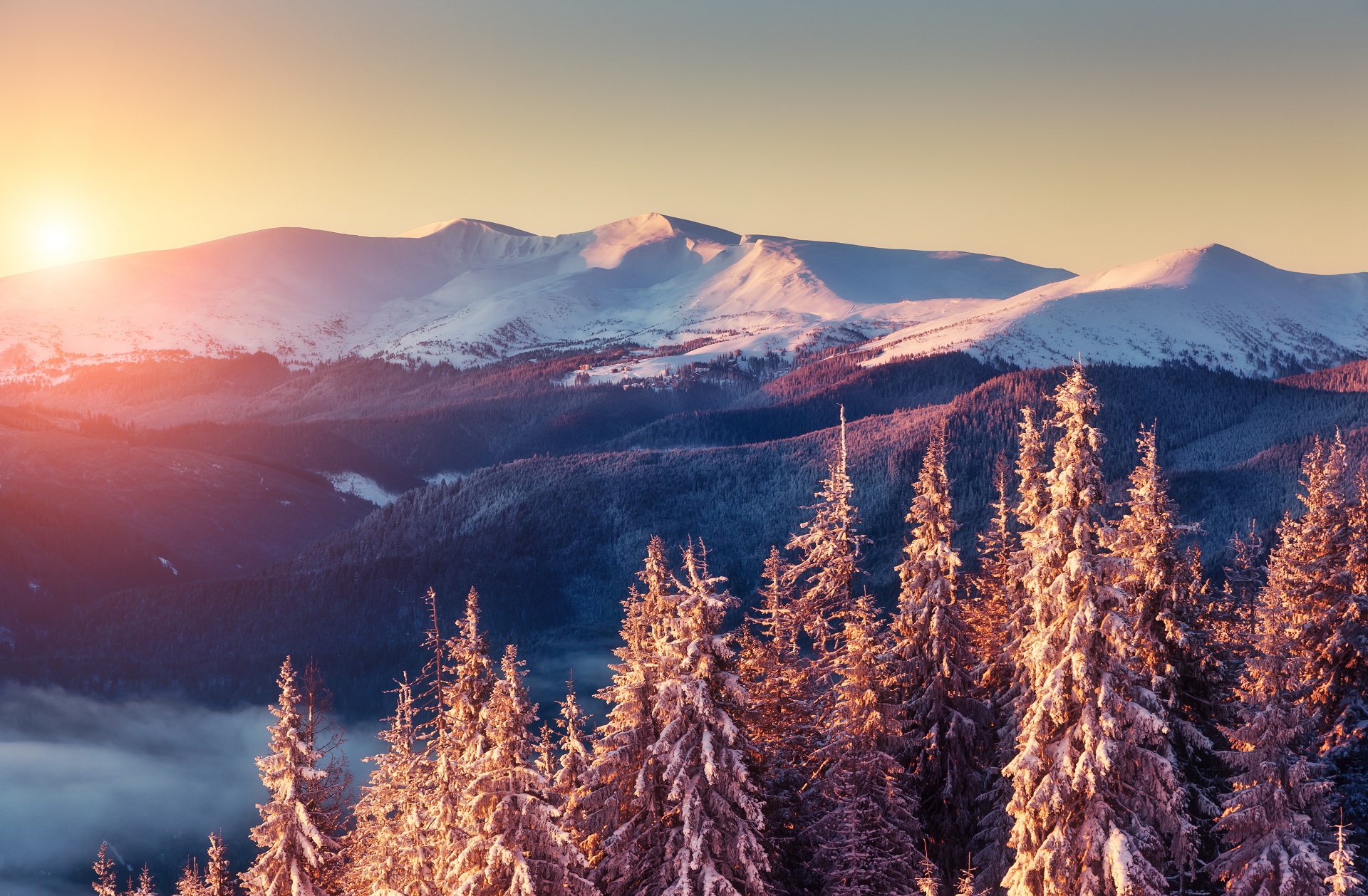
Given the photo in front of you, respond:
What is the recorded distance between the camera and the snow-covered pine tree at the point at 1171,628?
32.7m

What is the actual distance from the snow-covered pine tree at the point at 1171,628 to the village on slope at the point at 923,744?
0.39ft

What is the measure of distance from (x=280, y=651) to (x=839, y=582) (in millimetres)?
112712

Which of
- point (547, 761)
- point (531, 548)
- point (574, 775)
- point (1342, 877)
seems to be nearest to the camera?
point (1342, 877)

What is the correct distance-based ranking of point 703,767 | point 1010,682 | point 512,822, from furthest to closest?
point 1010,682, point 703,767, point 512,822

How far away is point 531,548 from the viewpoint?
538 feet

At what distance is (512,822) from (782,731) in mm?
11631

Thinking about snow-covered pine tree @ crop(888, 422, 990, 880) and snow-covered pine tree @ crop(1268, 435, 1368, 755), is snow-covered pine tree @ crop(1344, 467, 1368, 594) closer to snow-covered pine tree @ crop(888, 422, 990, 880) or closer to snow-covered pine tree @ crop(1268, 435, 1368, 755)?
snow-covered pine tree @ crop(1268, 435, 1368, 755)

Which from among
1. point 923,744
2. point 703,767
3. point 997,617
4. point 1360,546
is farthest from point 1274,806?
point 703,767

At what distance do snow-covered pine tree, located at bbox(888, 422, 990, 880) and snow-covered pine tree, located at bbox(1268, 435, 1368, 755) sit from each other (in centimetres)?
1409

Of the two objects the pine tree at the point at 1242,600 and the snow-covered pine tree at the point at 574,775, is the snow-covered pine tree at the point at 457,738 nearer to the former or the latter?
the snow-covered pine tree at the point at 574,775

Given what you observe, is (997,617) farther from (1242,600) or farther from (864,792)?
(1242,600)

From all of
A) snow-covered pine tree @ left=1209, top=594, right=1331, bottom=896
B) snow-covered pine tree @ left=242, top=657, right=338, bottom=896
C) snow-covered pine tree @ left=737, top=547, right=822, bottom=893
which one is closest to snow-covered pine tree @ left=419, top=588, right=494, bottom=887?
snow-covered pine tree @ left=242, top=657, right=338, bottom=896

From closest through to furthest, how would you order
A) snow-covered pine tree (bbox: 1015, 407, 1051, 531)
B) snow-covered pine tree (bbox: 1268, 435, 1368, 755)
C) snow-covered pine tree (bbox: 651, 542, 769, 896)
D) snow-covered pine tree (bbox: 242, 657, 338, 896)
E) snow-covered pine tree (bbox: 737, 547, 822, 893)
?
snow-covered pine tree (bbox: 651, 542, 769, 896) < snow-covered pine tree (bbox: 242, 657, 338, 896) < snow-covered pine tree (bbox: 737, 547, 822, 893) < snow-covered pine tree (bbox: 1015, 407, 1051, 531) < snow-covered pine tree (bbox: 1268, 435, 1368, 755)

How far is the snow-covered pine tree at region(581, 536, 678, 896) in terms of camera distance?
2775 centimetres
